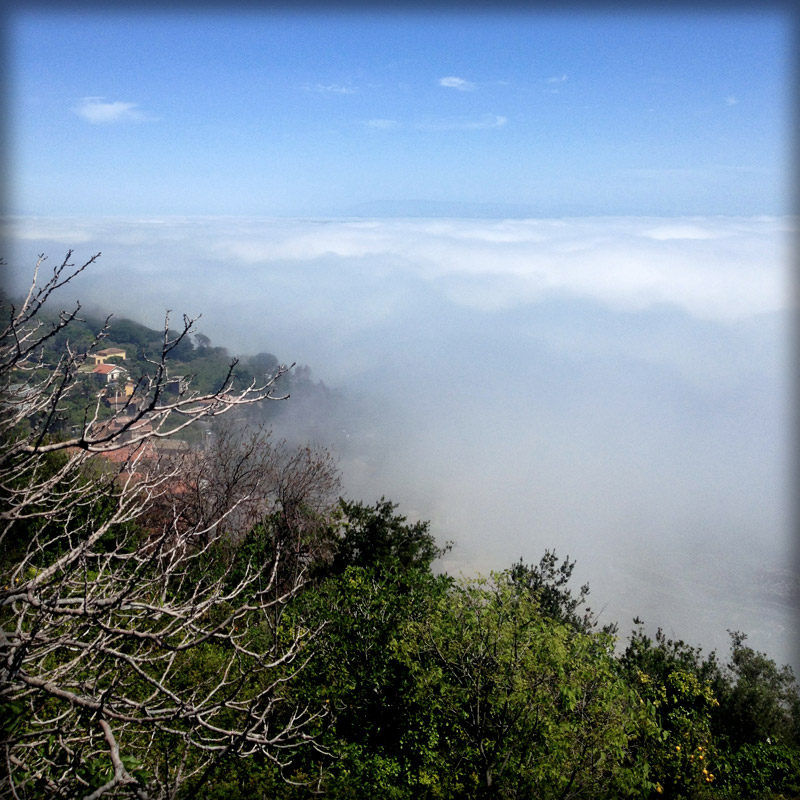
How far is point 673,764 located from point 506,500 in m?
90.7

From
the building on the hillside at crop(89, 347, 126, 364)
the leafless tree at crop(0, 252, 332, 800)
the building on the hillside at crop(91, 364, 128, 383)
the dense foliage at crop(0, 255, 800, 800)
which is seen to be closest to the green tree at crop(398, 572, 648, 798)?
the dense foliage at crop(0, 255, 800, 800)

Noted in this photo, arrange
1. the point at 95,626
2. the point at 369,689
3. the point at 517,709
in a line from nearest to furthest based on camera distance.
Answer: the point at 95,626
the point at 517,709
the point at 369,689

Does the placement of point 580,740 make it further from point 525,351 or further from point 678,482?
point 525,351

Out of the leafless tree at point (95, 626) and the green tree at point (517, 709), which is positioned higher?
the leafless tree at point (95, 626)

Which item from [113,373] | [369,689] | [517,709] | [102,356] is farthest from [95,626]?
[102,356]

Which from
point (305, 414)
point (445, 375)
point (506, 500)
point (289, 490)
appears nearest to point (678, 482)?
point (506, 500)

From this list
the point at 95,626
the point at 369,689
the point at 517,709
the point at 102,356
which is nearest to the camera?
the point at 95,626

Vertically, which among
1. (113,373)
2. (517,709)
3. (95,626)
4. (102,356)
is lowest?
(517,709)

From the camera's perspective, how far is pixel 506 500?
3804 inches

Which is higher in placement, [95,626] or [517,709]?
[95,626]

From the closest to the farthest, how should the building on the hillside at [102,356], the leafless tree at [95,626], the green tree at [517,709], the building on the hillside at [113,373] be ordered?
the leafless tree at [95,626], the building on the hillside at [113,373], the green tree at [517,709], the building on the hillside at [102,356]

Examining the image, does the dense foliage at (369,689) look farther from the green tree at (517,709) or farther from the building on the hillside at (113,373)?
the building on the hillside at (113,373)

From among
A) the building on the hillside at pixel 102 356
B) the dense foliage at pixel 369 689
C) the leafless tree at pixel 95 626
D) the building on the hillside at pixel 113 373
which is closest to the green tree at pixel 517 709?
the dense foliage at pixel 369 689

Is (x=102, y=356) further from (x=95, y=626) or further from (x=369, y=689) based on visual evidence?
(x=95, y=626)
